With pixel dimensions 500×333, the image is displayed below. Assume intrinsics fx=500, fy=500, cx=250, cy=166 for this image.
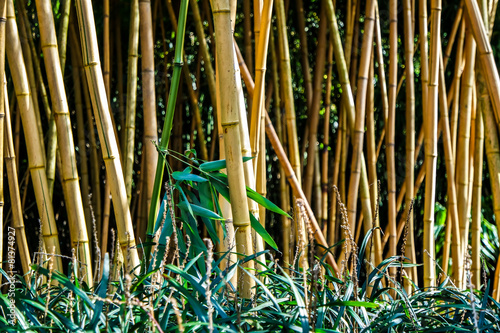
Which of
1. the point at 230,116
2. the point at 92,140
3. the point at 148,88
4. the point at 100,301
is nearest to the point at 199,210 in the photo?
the point at 230,116

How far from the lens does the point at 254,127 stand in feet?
3.22

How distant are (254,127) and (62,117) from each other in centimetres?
36

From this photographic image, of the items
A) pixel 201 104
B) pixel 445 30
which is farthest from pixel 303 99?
pixel 445 30

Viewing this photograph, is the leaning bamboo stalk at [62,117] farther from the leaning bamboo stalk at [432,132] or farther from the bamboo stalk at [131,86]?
the leaning bamboo stalk at [432,132]

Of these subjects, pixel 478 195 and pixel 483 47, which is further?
pixel 478 195

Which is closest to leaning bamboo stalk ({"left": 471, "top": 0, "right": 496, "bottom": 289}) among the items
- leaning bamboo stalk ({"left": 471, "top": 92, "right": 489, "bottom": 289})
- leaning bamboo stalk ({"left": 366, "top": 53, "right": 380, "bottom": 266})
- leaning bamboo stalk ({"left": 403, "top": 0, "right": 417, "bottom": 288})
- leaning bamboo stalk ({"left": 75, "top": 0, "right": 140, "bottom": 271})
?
leaning bamboo stalk ({"left": 471, "top": 92, "right": 489, "bottom": 289})

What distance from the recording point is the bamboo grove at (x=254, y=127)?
0.82 m

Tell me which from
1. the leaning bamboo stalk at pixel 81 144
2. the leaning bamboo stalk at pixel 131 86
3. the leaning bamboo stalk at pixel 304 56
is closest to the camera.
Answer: the leaning bamboo stalk at pixel 131 86

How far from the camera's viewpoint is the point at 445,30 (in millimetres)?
2295

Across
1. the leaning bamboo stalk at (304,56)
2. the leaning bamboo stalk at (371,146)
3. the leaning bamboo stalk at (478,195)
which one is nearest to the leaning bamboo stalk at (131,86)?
the leaning bamboo stalk at (371,146)

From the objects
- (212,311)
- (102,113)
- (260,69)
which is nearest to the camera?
(212,311)

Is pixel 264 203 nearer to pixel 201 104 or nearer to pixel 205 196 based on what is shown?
pixel 205 196

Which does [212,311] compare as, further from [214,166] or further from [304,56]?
[304,56]

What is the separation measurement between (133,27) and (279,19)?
0.38 meters
